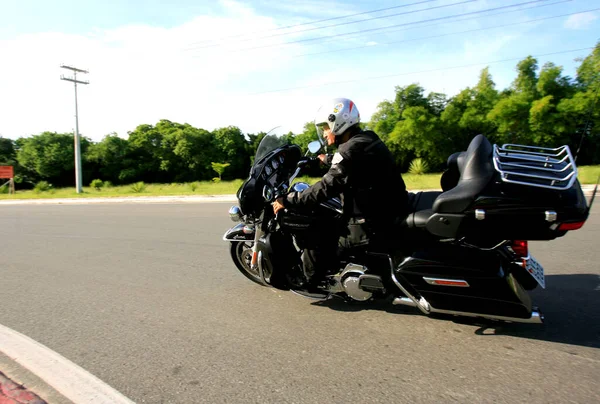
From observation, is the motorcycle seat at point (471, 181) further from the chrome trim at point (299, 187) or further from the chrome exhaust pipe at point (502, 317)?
the chrome trim at point (299, 187)

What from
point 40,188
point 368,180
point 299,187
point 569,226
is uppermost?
point 368,180

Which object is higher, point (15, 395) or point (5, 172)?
point (15, 395)

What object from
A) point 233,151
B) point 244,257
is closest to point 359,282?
point 244,257

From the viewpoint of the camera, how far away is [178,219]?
1108cm

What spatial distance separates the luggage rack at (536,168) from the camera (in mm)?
2781

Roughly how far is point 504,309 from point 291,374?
1589 millimetres

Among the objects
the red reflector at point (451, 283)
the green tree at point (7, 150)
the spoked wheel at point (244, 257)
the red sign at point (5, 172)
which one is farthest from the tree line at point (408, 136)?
the red reflector at point (451, 283)

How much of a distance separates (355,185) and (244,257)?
179 cm

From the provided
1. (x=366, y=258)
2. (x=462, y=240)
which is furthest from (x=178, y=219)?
(x=462, y=240)

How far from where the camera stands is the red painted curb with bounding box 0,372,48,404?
256cm

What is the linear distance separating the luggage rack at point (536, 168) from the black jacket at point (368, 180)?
80cm

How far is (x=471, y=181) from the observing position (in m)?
3.00

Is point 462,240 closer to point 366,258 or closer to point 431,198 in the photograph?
point 431,198

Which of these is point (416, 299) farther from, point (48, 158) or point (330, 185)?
point (48, 158)
